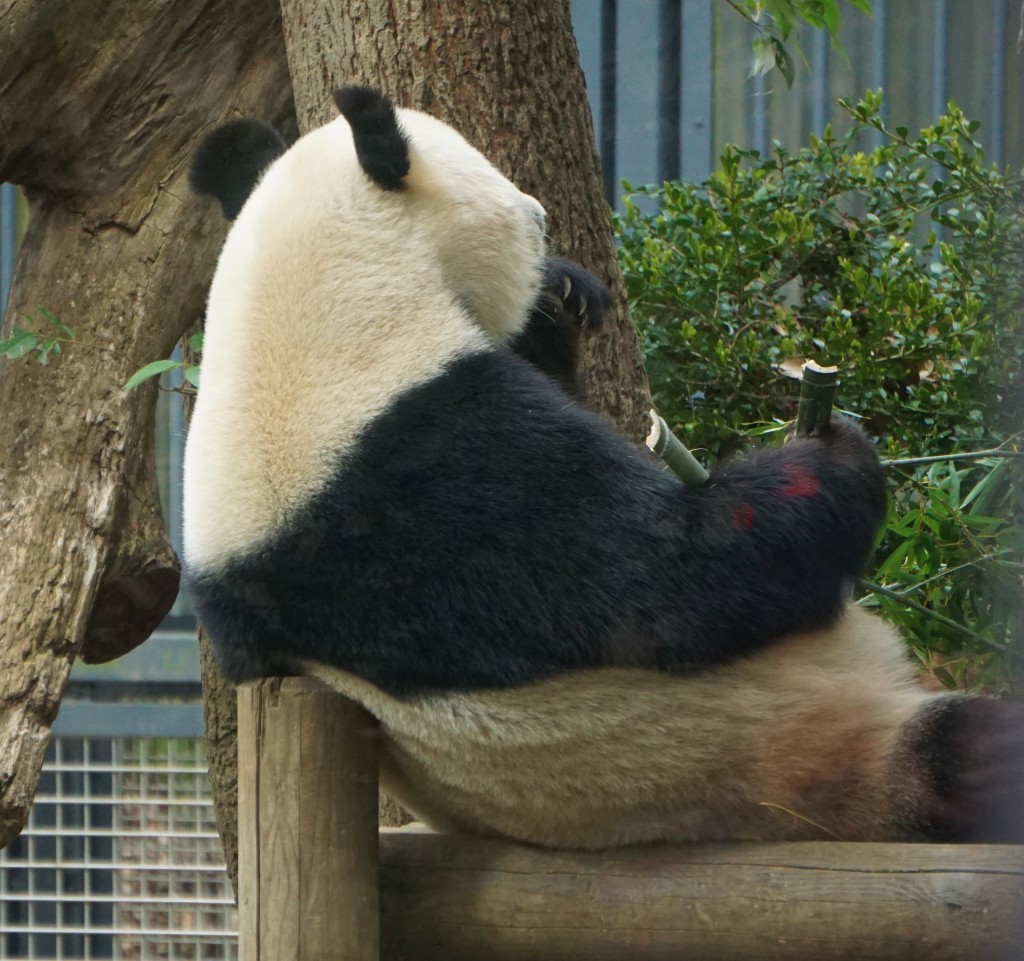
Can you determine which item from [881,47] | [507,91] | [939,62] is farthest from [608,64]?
[507,91]

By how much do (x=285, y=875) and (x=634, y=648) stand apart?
0.47 m

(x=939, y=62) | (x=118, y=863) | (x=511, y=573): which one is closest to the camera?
(x=511, y=573)

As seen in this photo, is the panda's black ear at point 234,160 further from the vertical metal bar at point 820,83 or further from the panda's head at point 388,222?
the vertical metal bar at point 820,83

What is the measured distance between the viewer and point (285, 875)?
4.72 feet

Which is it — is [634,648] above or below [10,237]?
below

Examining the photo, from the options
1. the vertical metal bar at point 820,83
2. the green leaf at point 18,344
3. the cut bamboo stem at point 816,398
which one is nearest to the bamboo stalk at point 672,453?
the cut bamboo stem at point 816,398

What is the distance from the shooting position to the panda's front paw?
1.81 meters

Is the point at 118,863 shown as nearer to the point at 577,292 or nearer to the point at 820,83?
the point at 577,292

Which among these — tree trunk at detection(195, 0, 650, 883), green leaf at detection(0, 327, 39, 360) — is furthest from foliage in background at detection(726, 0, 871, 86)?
green leaf at detection(0, 327, 39, 360)

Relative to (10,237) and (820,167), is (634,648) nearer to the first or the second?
A: (820,167)

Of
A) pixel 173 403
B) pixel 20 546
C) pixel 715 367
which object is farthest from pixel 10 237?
pixel 715 367

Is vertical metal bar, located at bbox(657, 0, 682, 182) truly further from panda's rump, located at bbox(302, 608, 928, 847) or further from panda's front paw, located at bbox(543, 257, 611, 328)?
panda's rump, located at bbox(302, 608, 928, 847)

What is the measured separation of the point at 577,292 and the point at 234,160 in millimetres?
509

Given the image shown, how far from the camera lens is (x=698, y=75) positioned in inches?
134
